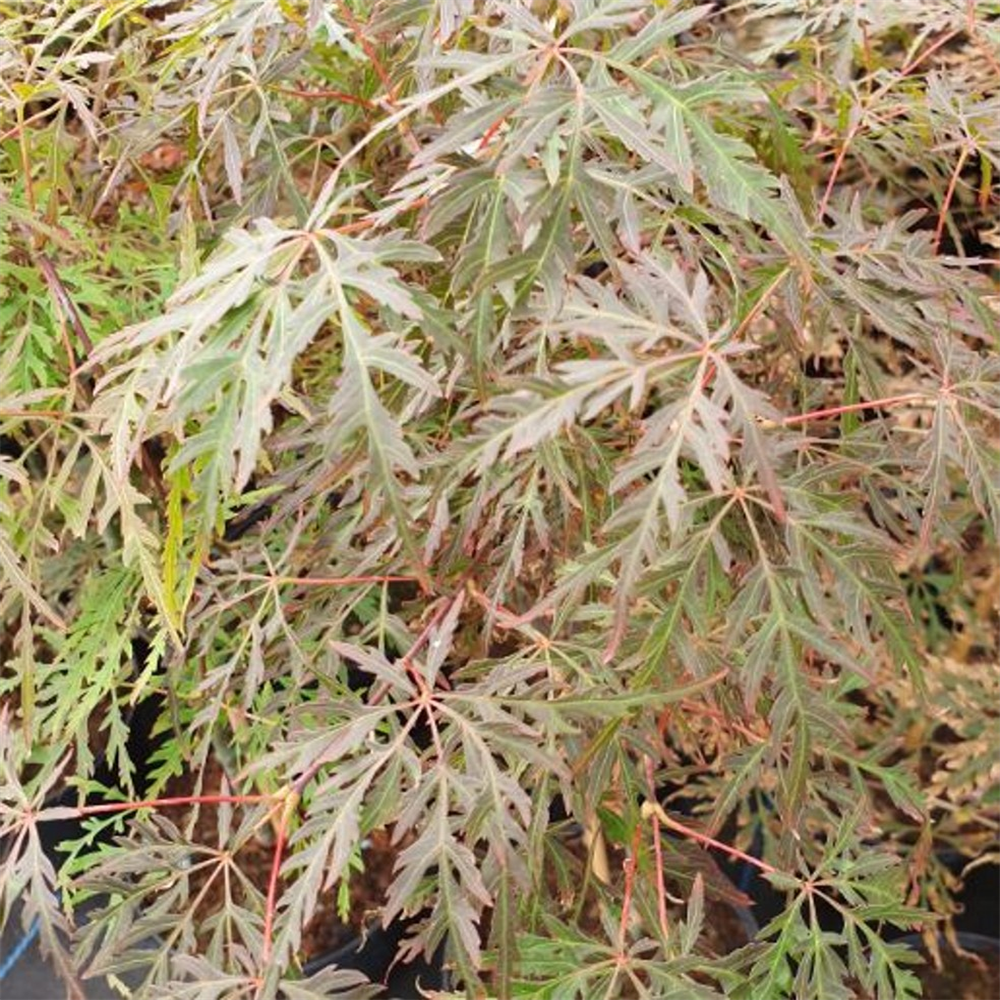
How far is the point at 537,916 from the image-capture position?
0.72 m

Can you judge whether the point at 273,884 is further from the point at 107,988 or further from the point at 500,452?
the point at 107,988

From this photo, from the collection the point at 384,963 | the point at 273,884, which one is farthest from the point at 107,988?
the point at 273,884

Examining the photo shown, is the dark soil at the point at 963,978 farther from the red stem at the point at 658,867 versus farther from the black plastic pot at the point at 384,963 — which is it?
the red stem at the point at 658,867

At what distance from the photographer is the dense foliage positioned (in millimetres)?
589

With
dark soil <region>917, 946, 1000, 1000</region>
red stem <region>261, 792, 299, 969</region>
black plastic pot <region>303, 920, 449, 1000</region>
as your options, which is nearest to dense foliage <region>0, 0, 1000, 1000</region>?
red stem <region>261, 792, 299, 969</region>

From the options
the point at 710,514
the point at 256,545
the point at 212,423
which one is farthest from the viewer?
the point at 256,545

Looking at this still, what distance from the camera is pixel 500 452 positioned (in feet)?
2.43

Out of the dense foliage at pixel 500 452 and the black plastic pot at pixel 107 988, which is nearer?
the dense foliage at pixel 500 452

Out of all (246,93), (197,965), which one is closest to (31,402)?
(246,93)

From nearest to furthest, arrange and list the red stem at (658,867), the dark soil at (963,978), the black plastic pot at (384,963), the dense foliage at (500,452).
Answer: the dense foliage at (500,452), the red stem at (658,867), the black plastic pot at (384,963), the dark soil at (963,978)

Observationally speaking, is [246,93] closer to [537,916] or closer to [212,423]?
[212,423]

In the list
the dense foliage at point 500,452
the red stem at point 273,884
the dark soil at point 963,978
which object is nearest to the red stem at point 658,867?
the dense foliage at point 500,452

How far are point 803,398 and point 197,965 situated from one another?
506mm

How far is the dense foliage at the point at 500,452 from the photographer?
589mm
